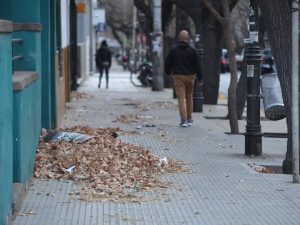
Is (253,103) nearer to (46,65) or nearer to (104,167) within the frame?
(104,167)

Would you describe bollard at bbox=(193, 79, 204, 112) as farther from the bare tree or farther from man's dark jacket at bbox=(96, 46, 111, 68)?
the bare tree

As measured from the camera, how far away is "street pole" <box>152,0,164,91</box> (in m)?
30.3

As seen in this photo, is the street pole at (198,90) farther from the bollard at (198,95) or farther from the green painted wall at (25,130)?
the green painted wall at (25,130)

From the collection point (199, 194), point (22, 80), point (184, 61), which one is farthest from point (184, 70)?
point (22, 80)

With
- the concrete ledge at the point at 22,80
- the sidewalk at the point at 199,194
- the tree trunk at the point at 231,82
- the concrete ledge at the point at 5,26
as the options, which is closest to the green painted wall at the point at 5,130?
the concrete ledge at the point at 5,26

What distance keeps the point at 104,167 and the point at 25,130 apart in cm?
166

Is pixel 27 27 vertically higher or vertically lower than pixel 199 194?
higher

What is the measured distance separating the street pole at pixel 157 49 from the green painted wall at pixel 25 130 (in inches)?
761

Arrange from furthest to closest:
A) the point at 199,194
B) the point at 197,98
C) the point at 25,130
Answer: the point at 197,98
the point at 199,194
the point at 25,130

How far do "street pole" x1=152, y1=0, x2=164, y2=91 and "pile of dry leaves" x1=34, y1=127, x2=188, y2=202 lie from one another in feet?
58.3

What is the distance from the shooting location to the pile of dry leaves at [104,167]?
9727 millimetres

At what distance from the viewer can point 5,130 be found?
738cm

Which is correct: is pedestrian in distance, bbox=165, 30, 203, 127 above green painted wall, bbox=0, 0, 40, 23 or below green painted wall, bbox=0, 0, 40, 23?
below

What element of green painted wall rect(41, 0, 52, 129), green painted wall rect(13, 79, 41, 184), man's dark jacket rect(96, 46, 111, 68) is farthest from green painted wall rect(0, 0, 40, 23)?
man's dark jacket rect(96, 46, 111, 68)
